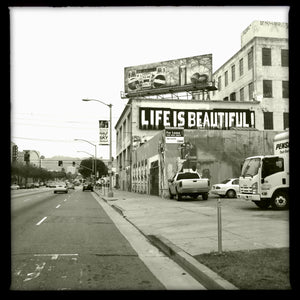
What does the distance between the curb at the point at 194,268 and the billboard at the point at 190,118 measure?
3941cm

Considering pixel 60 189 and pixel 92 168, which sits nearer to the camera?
pixel 60 189

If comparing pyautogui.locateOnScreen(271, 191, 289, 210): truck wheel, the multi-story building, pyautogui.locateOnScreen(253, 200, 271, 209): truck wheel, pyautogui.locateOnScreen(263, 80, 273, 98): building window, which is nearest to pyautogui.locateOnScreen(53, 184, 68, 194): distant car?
the multi-story building

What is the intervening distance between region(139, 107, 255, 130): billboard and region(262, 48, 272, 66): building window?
20.8 feet

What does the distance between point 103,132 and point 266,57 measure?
2399cm

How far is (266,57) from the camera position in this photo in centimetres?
5106

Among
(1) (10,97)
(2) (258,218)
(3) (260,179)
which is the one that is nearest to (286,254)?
(1) (10,97)

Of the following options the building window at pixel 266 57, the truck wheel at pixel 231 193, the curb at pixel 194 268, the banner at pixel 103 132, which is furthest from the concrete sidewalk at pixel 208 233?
the building window at pixel 266 57

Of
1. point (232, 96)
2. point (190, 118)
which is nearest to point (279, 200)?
point (190, 118)

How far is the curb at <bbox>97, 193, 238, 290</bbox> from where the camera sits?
6.19m

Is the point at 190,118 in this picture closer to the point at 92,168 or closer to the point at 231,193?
the point at 231,193

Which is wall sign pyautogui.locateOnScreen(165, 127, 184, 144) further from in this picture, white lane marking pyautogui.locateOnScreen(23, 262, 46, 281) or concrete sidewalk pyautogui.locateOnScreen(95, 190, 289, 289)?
white lane marking pyautogui.locateOnScreen(23, 262, 46, 281)

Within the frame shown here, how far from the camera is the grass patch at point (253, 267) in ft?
20.1

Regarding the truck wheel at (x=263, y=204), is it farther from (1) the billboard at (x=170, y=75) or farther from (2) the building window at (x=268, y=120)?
(1) the billboard at (x=170, y=75)
